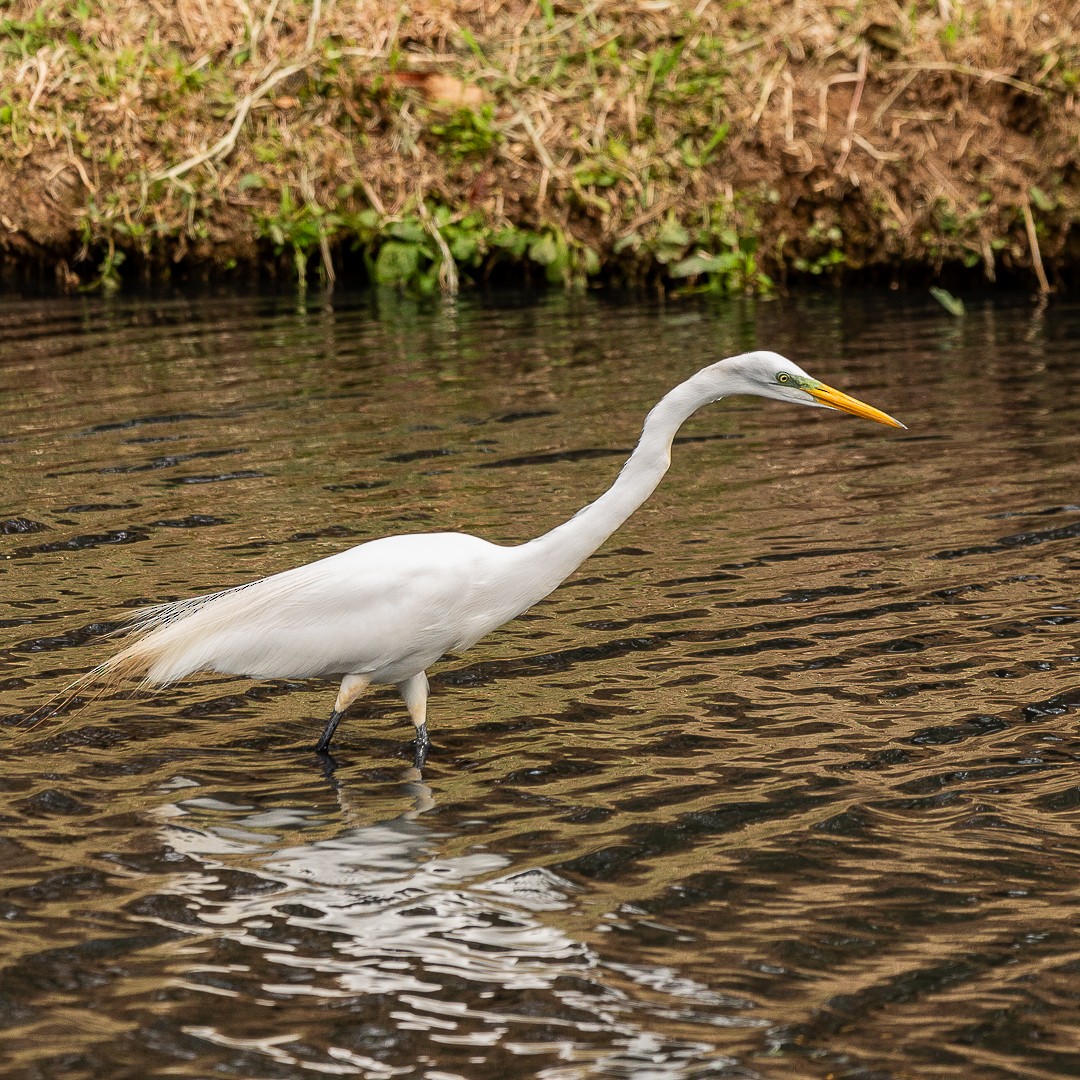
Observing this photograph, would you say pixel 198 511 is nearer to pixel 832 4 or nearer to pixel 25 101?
pixel 25 101

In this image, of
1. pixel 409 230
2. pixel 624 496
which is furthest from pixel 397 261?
pixel 624 496

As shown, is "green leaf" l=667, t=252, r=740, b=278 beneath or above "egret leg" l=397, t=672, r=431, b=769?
above

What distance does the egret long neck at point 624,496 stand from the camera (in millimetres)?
5293

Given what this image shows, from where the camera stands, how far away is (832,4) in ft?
54.3

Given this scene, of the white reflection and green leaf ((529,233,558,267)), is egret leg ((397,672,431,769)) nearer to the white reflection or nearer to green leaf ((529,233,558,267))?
the white reflection

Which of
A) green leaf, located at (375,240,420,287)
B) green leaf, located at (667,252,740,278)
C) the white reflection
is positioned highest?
green leaf, located at (375,240,420,287)

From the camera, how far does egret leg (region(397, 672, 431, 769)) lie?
5.41 meters

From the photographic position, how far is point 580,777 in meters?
5.19

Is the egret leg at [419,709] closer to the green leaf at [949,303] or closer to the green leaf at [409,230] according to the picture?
the green leaf at [949,303]

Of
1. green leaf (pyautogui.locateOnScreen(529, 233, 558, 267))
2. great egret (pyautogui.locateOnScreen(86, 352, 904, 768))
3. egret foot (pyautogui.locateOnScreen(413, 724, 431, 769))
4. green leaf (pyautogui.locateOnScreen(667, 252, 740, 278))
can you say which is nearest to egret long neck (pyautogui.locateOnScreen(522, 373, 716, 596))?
great egret (pyautogui.locateOnScreen(86, 352, 904, 768))

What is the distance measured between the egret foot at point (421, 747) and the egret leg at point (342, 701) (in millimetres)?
258

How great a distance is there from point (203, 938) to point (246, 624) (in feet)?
5.34

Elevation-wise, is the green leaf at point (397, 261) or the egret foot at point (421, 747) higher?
the green leaf at point (397, 261)

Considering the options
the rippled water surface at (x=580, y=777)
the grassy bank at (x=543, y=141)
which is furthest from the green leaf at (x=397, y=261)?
the rippled water surface at (x=580, y=777)
